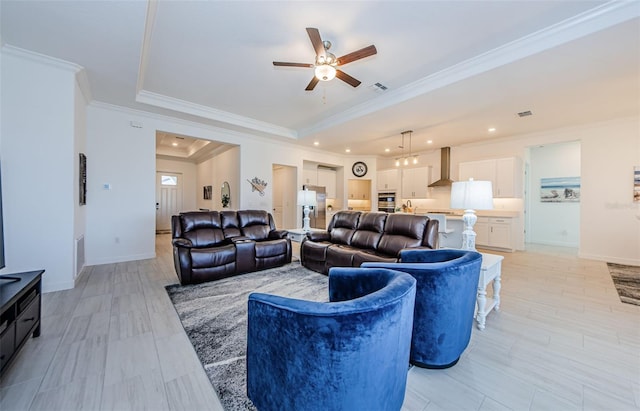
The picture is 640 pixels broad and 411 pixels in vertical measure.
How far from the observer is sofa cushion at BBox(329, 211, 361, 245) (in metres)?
4.08

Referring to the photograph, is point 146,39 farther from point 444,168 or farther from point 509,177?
point 509,177

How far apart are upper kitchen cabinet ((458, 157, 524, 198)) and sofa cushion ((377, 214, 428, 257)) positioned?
4.14 m

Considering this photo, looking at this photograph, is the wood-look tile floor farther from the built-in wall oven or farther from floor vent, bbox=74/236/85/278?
the built-in wall oven

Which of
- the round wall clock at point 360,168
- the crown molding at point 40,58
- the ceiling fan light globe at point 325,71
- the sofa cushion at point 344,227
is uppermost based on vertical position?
the crown molding at point 40,58

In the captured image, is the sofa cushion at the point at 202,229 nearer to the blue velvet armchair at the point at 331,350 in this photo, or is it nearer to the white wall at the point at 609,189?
the blue velvet armchair at the point at 331,350

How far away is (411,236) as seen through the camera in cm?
331

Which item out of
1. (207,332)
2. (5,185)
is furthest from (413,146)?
(5,185)

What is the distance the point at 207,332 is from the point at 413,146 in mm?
6938

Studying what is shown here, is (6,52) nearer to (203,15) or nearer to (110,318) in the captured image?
(203,15)

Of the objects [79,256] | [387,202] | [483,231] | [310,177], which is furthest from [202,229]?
[483,231]

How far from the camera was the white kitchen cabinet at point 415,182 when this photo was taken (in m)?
7.62

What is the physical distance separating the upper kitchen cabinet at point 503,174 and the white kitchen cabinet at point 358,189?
3.49 metres

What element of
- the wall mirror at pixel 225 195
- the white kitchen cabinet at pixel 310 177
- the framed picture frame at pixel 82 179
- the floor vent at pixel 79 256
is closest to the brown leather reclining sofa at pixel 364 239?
the floor vent at pixel 79 256

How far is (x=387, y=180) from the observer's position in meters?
8.43
